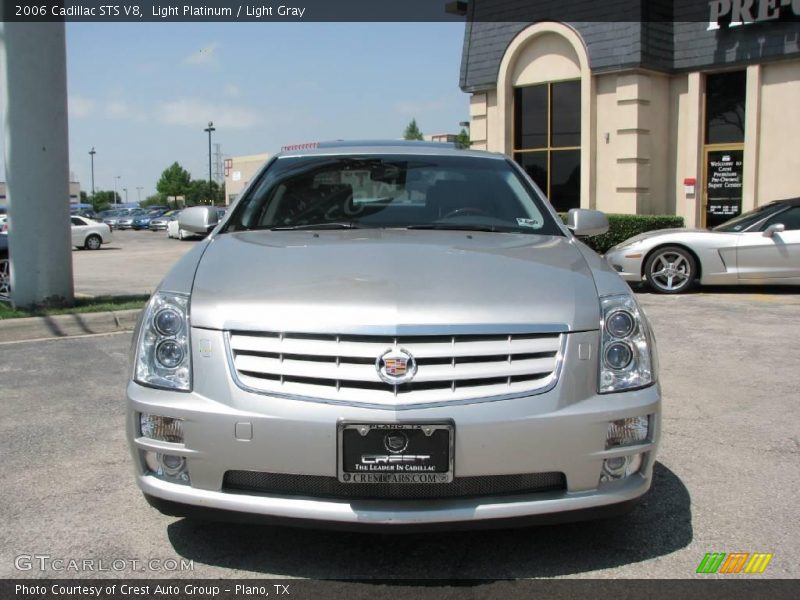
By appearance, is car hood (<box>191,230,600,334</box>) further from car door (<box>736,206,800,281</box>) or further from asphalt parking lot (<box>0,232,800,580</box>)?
car door (<box>736,206,800,281</box>)

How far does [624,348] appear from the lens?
2959mm

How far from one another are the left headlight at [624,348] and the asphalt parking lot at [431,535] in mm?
680

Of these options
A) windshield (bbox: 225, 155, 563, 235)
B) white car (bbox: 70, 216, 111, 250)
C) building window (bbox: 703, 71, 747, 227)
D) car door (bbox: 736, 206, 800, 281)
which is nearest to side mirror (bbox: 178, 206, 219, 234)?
windshield (bbox: 225, 155, 563, 235)

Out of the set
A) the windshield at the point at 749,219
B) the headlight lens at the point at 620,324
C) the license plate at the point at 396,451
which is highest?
the windshield at the point at 749,219

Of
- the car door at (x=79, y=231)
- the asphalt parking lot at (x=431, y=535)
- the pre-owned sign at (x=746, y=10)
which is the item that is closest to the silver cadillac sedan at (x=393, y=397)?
the asphalt parking lot at (x=431, y=535)

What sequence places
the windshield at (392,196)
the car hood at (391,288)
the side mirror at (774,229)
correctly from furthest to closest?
the side mirror at (774,229) < the windshield at (392,196) < the car hood at (391,288)

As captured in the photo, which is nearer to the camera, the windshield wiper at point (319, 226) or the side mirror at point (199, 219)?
the windshield wiper at point (319, 226)

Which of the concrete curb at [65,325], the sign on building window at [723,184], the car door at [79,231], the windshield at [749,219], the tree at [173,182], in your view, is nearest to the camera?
the concrete curb at [65,325]

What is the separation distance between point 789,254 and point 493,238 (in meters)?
8.08

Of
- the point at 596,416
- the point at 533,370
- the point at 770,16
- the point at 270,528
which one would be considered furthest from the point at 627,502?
the point at 770,16

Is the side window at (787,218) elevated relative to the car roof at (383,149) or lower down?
lower down

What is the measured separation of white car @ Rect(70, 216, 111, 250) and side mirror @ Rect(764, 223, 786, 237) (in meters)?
21.0

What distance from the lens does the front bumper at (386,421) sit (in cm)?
267

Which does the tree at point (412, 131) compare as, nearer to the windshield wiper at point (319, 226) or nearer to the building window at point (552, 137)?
the building window at point (552, 137)
